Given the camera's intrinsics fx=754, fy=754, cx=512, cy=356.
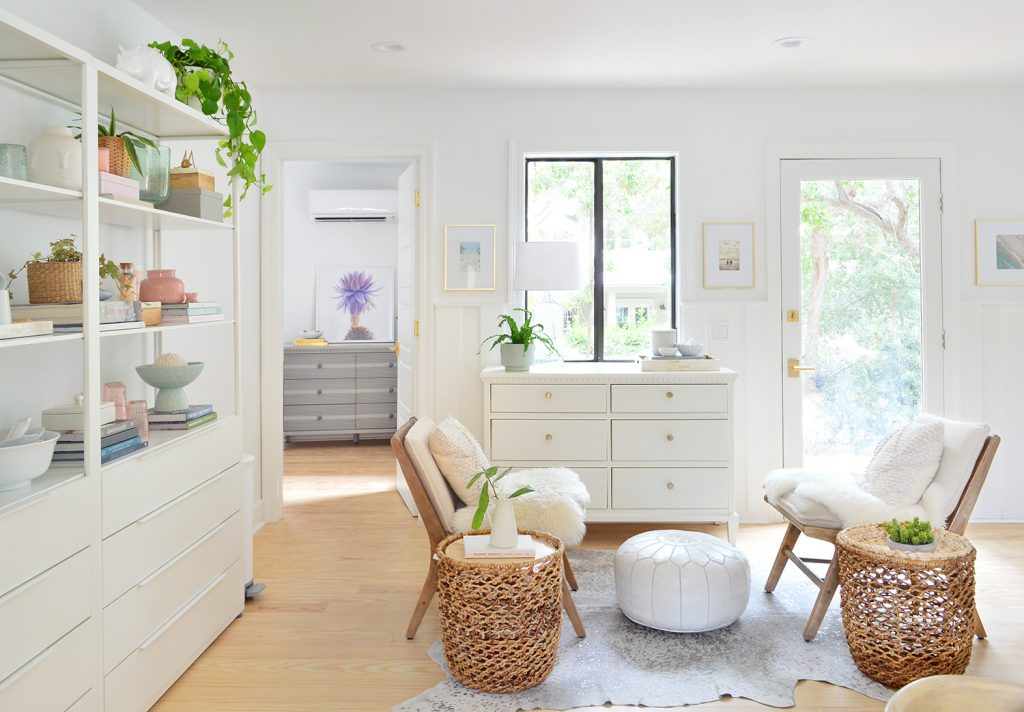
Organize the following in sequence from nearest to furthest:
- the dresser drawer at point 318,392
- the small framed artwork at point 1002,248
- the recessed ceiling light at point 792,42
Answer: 1. the recessed ceiling light at point 792,42
2. the small framed artwork at point 1002,248
3. the dresser drawer at point 318,392

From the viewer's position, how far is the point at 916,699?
3.49 ft

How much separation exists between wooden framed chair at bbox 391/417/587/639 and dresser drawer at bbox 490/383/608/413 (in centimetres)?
98

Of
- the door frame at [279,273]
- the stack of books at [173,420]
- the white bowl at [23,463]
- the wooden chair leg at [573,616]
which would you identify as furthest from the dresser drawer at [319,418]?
the white bowl at [23,463]

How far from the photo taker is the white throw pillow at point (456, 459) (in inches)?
115

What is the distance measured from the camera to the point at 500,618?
2.30 metres

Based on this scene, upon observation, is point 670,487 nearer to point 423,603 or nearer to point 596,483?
point 596,483

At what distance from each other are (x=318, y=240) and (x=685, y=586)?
5.26m

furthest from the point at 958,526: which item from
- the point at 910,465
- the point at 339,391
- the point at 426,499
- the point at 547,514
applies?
the point at 339,391

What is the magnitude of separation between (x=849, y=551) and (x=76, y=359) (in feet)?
8.58

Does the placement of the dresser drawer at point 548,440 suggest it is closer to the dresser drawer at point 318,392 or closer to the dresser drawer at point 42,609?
the dresser drawer at point 42,609

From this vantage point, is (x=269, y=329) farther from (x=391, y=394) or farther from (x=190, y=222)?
(x=391, y=394)

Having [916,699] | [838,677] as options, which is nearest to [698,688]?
[838,677]

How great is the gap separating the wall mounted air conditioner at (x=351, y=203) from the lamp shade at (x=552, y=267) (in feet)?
10.5

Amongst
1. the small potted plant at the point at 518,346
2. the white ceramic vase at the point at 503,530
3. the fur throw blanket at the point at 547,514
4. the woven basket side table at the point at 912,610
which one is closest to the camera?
the woven basket side table at the point at 912,610
